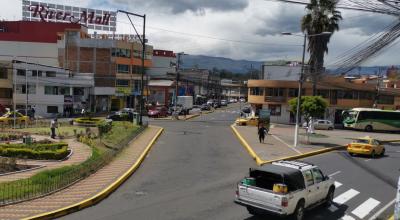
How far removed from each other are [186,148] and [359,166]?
445 inches

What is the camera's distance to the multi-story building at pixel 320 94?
66125 mm

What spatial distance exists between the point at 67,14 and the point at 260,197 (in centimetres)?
7859

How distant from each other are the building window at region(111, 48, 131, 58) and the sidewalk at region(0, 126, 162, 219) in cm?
5783

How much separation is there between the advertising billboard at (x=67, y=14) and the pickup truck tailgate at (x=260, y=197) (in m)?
76.7

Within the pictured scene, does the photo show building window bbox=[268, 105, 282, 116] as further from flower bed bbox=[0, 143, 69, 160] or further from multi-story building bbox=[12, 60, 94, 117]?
flower bed bbox=[0, 143, 69, 160]

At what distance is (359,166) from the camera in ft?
91.6

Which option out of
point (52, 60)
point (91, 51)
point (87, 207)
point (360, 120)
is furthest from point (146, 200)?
point (52, 60)

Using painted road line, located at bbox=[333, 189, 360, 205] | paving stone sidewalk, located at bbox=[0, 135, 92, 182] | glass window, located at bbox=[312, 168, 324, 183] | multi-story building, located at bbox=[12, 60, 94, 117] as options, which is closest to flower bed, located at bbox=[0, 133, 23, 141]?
paving stone sidewalk, located at bbox=[0, 135, 92, 182]

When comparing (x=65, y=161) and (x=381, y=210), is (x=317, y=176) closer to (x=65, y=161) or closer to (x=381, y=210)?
(x=381, y=210)

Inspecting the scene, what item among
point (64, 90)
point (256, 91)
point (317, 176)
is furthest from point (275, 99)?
point (317, 176)

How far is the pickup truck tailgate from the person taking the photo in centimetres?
1355

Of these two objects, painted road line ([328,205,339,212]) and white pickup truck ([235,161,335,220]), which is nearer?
white pickup truck ([235,161,335,220])

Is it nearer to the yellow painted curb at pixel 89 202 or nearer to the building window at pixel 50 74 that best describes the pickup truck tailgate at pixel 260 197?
the yellow painted curb at pixel 89 202

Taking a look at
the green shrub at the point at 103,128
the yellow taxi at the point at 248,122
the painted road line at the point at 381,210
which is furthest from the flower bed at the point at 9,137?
the yellow taxi at the point at 248,122
